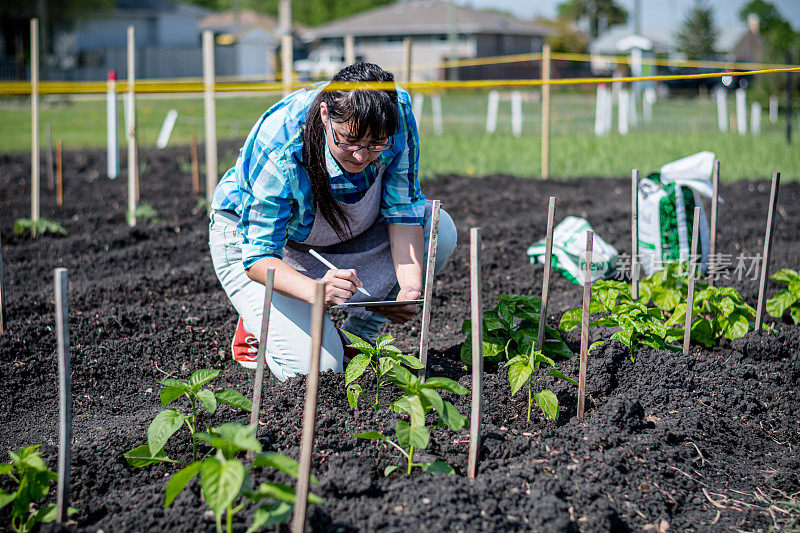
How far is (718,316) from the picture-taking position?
2789 millimetres

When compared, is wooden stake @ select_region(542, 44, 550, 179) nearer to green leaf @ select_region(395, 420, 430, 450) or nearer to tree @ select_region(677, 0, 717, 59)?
green leaf @ select_region(395, 420, 430, 450)

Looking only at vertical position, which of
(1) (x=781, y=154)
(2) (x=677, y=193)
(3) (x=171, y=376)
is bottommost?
(3) (x=171, y=376)

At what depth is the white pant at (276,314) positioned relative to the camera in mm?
2549

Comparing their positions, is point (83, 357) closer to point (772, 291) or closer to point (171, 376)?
point (171, 376)

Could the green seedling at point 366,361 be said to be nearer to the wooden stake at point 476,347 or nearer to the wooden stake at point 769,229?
the wooden stake at point 476,347

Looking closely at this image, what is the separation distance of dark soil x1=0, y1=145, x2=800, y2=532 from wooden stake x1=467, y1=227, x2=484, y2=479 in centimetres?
7

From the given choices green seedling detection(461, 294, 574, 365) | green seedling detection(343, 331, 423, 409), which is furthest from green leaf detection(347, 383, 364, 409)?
green seedling detection(461, 294, 574, 365)

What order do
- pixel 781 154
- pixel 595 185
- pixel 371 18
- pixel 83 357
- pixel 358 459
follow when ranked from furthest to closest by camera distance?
1. pixel 371 18
2. pixel 781 154
3. pixel 595 185
4. pixel 83 357
5. pixel 358 459

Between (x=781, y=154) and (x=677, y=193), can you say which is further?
(x=781, y=154)

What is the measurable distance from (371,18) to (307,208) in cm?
4387

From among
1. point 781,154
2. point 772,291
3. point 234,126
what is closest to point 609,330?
point 772,291

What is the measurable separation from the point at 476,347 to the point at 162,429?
2.56ft

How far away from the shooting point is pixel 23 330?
10.1 feet

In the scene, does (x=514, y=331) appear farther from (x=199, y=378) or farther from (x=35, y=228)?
(x=35, y=228)
